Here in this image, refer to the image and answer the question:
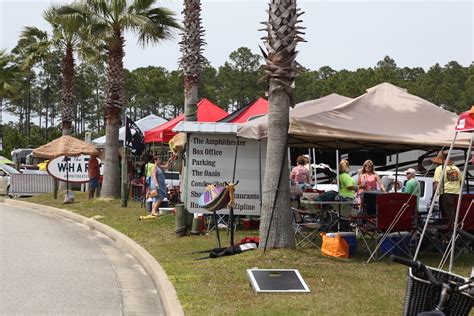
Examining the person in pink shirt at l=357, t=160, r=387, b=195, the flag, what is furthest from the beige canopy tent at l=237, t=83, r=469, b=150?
the flag

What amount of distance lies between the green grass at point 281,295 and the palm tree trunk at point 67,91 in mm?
16539

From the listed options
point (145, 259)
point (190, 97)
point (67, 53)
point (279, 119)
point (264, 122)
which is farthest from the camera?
point (67, 53)

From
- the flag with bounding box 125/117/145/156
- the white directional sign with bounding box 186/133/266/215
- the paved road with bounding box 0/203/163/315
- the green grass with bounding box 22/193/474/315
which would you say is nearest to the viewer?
the green grass with bounding box 22/193/474/315

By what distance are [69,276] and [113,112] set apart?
1349cm

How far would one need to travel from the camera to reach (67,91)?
2873 cm

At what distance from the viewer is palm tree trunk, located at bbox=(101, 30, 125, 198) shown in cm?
2250

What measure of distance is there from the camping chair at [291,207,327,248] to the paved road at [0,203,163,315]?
9.53 ft

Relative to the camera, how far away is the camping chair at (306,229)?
38.5ft

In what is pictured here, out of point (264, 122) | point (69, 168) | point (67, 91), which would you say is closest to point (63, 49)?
point (67, 91)

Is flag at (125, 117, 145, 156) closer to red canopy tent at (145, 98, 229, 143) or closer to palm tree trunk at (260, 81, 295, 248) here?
red canopy tent at (145, 98, 229, 143)

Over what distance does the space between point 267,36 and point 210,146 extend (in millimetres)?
3682

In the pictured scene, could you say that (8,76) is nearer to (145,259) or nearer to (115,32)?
(115,32)

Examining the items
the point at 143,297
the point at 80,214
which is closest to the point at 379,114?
the point at 143,297

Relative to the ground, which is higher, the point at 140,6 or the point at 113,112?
the point at 140,6
